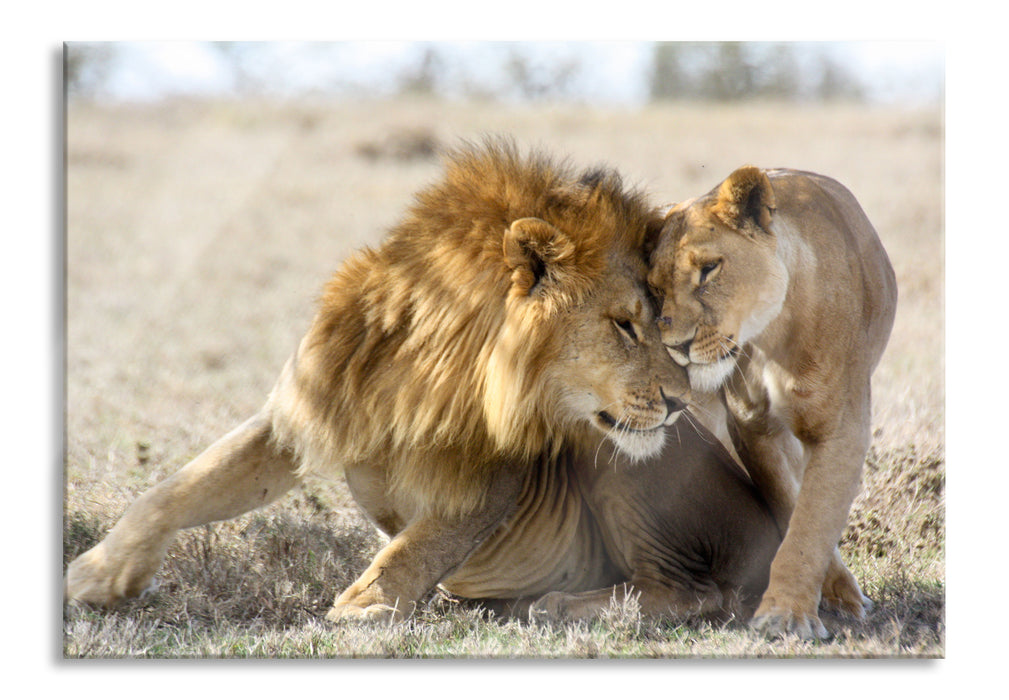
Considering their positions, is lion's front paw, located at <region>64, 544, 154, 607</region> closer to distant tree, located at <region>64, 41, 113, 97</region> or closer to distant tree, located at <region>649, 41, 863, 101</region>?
distant tree, located at <region>64, 41, 113, 97</region>

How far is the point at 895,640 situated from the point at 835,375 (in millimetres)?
711

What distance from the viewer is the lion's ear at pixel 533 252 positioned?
2.63 meters

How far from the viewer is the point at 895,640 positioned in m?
3.02

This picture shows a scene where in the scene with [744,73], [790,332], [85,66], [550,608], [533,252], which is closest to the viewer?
[533,252]

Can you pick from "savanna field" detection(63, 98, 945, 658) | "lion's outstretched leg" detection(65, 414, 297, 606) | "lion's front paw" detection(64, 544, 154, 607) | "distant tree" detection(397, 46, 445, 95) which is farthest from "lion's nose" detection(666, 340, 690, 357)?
"lion's front paw" detection(64, 544, 154, 607)

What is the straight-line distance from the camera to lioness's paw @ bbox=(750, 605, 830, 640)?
2812 millimetres

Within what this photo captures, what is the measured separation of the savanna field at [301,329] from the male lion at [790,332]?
0.24 m

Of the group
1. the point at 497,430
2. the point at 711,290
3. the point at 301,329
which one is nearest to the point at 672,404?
the point at 711,290

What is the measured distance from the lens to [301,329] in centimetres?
576

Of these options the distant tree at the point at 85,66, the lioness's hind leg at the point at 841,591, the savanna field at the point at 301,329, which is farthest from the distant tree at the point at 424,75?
the lioness's hind leg at the point at 841,591

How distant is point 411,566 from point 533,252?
807 millimetres

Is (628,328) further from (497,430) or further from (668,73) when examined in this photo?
(668,73)

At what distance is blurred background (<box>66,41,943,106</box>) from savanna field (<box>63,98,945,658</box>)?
116 mm

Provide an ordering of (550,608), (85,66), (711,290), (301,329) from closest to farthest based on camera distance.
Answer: (711,290) → (550,608) → (85,66) → (301,329)
